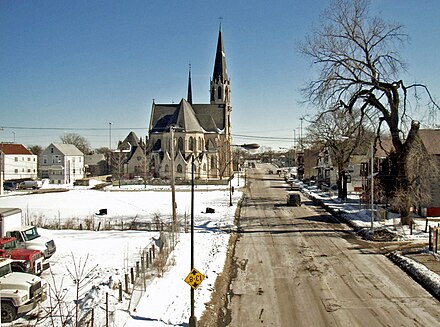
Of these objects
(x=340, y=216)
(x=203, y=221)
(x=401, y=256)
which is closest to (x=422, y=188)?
(x=340, y=216)

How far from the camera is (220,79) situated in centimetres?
9531

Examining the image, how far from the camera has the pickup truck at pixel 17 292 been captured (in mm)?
12914

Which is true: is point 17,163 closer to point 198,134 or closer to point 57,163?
point 57,163

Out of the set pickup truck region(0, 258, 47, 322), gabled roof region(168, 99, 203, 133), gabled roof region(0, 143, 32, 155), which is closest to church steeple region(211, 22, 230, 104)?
gabled roof region(168, 99, 203, 133)

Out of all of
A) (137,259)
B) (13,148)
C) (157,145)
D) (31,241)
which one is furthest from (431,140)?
(13,148)

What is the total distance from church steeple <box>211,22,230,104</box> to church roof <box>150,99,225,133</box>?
257cm

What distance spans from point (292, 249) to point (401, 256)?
5748 mm

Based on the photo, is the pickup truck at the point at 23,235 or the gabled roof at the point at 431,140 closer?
the pickup truck at the point at 23,235

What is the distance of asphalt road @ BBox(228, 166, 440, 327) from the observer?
1342cm

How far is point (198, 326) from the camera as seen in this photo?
1286cm

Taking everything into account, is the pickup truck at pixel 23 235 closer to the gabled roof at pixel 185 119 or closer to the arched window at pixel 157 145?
the gabled roof at pixel 185 119

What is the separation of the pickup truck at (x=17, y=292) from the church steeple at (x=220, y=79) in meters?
83.9

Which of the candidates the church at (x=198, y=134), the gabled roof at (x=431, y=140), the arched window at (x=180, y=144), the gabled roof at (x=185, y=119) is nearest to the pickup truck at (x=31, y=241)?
the gabled roof at (x=431, y=140)

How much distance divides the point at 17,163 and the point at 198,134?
133ft
